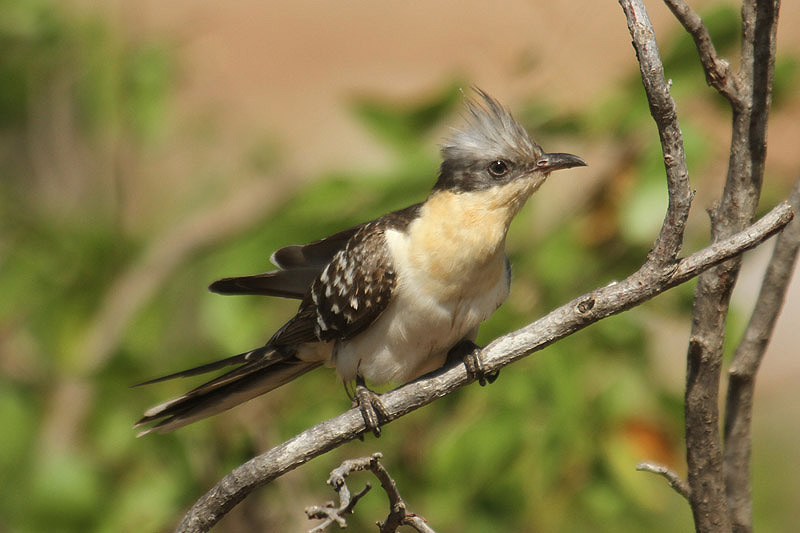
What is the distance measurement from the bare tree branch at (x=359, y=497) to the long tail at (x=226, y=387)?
3.84ft

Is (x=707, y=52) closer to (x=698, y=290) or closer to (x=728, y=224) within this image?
(x=728, y=224)

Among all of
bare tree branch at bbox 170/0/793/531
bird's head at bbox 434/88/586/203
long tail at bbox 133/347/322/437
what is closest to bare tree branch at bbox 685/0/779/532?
bare tree branch at bbox 170/0/793/531

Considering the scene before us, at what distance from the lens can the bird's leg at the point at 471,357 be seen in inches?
100

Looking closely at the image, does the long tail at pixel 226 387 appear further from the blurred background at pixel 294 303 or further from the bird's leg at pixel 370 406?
the bird's leg at pixel 370 406

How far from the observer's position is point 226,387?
3279mm

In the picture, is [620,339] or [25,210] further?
[25,210]

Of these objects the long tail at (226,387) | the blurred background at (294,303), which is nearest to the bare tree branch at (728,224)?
the blurred background at (294,303)

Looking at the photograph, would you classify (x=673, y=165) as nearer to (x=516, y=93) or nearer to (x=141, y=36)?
(x=516, y=93)

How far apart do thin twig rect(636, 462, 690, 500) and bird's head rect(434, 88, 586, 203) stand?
3.99 feet

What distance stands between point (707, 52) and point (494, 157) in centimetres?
119

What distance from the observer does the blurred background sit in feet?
11.0

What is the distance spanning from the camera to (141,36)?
5020 mm

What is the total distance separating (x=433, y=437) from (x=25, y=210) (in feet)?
9.98

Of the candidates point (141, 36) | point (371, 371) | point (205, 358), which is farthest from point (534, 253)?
point (141, 36)
